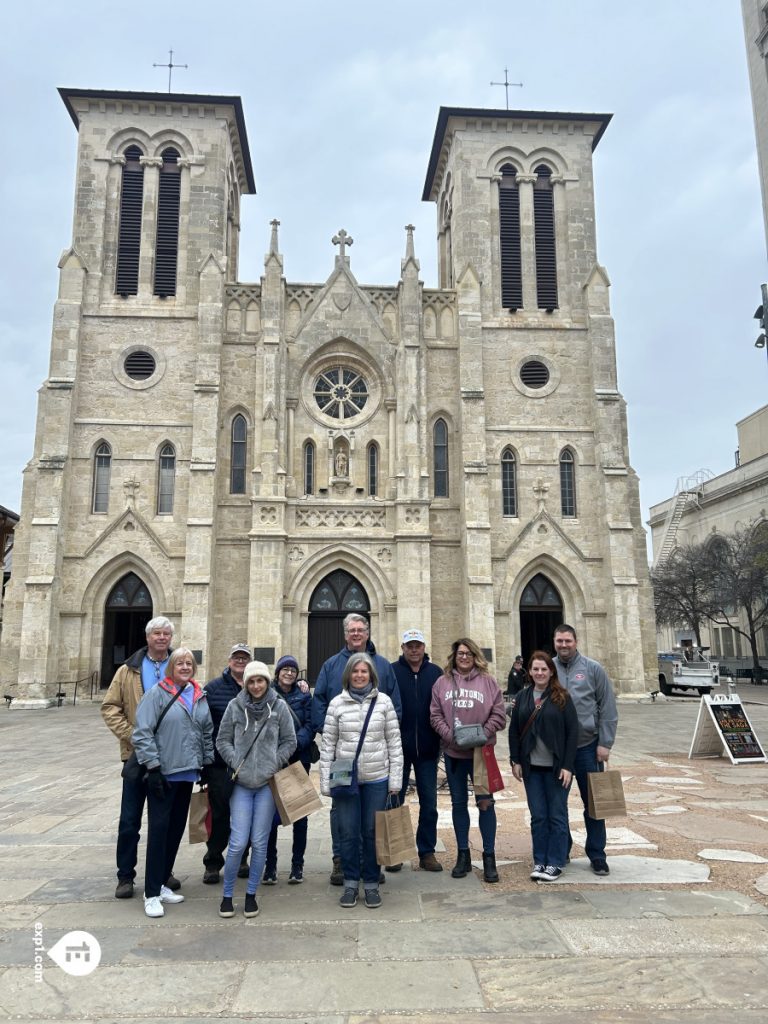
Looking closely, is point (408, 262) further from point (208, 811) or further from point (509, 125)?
point (208, 811)

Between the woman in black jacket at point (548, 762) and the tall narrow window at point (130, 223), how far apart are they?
26211mm

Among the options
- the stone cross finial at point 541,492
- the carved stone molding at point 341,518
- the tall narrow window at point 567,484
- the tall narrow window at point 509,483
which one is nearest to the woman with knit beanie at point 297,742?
the carved stone molding at point 341,518

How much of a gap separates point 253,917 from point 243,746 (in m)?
1.16

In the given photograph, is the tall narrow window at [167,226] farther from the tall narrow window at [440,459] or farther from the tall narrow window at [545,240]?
the tall narrow window at [545,240]

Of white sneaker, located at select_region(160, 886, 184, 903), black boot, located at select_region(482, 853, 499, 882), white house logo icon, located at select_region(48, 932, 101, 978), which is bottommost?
white house logo icon, located at select_region(48, 932, 101, 978)

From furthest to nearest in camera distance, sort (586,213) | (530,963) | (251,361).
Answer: (586,213)
(251,361)
(530,963)

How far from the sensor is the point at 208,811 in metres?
6.16

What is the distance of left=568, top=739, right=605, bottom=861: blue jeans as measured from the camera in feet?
20.8

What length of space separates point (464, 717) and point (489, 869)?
119 centimetres

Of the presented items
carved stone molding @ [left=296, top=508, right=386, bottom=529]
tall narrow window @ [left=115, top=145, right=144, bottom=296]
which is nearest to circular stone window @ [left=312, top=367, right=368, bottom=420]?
carved stone molding @ [left=296, top=508, right=386, bottom=529]

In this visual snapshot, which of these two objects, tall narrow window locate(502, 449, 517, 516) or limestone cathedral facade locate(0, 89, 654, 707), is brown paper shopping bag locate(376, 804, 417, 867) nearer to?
limestone cathedral facade locate(0, 89, 654, 707)

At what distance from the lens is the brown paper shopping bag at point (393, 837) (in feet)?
18.8

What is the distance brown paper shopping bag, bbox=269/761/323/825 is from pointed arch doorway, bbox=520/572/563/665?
73.0ft

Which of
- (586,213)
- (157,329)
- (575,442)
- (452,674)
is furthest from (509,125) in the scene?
(452,674)
